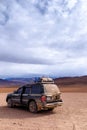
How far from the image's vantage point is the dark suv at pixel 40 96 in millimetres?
14914

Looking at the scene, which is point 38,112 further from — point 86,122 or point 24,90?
point 86,122

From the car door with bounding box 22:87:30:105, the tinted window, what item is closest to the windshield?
the tinted window

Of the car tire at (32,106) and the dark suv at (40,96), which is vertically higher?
the dark suv at (40,96)

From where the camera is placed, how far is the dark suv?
1491 cm

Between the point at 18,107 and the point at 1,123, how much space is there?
5.79 m

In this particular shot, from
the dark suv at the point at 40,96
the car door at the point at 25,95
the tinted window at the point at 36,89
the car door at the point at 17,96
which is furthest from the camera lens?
the car door at the point at 17,96

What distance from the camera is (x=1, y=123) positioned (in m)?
11.9

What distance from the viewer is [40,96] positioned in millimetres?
15000

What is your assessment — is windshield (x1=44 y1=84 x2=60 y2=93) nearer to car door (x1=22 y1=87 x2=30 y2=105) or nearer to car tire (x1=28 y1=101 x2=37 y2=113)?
car tire (x1=28 y1=101 x2=37 y2=113)

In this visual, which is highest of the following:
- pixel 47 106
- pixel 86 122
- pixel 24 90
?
pixel 24 90

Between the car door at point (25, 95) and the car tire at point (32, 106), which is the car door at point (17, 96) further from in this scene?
the car tire at point (32, 106)

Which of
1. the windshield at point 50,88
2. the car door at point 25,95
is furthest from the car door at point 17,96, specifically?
the windshield at point 50,88

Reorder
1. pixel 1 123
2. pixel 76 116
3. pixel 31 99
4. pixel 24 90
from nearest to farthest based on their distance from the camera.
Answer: pixel 1 123 < pixel 76 116 < pixel 31 99 < pixel 24 90

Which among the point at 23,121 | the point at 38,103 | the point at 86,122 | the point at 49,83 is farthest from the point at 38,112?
the point at 86,122
